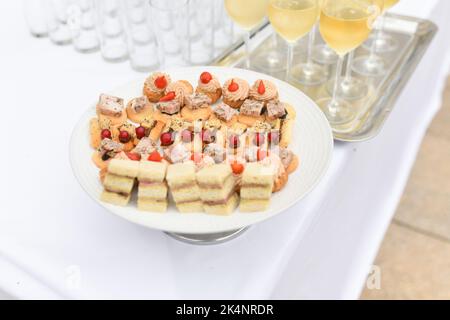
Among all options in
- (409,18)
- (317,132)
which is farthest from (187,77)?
(409,18)

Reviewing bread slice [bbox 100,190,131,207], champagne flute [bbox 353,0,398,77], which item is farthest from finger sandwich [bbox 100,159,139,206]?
champagne flute [bbox 353,0,398,77]

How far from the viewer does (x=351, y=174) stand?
3.47ft

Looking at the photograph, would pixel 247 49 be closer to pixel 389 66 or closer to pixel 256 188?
pixel 389 66

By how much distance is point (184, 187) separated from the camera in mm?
702

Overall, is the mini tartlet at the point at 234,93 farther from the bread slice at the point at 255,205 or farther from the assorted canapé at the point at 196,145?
the bread slice at the point at 255,205

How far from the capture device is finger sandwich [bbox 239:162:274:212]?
70 centimetres

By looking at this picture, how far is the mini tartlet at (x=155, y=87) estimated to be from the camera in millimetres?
925

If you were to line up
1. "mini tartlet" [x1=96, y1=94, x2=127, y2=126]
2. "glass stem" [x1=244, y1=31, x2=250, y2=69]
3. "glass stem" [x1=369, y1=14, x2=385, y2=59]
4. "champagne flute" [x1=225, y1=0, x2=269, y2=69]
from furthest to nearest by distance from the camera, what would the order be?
"glass stem" [x1=369, y1=14, x2=385, y2=59] → "glass stem" [x1=244, y1=31, x2=250, y2=69] → "champagne flute" [x1=225, y1=0, x2=269, y2=69] → "mini tartlet" [x1=96, y1=94, x2=127, y2=126]

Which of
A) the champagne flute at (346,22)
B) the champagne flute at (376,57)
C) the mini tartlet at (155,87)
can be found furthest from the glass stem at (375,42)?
the mini tartlet at (155,87)

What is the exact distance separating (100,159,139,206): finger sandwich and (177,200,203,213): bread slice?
8cm

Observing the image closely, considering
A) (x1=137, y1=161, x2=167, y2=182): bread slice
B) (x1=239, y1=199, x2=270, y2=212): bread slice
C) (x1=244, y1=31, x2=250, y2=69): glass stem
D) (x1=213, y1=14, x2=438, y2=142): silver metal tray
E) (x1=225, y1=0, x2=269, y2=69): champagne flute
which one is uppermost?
(x1=225, y1=0, x2=269, y2=69): champagne flute

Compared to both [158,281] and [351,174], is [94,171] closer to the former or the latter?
[158,281]

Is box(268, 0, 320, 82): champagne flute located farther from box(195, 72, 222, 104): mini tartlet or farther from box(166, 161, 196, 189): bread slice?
box(166, 161, 196, 189): bread slice

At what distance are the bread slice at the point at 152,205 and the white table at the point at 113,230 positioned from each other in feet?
0.38
